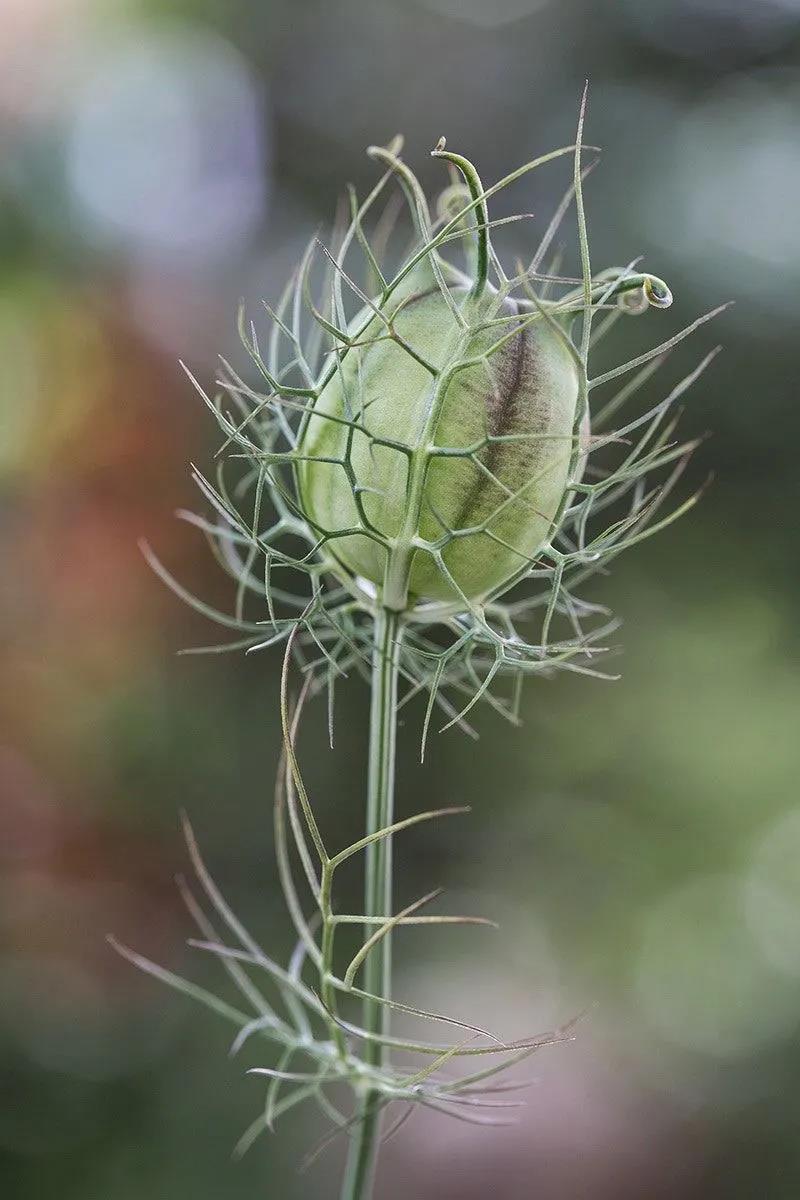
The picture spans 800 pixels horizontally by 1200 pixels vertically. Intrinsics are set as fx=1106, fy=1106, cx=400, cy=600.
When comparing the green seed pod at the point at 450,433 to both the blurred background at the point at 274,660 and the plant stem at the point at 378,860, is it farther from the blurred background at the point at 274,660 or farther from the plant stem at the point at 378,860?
the blurred background at the point at 274,660

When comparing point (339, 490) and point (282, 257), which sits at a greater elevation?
point (282, 257)

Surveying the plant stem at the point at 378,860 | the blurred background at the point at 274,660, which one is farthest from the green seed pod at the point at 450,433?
the blurred background at the point at 274,660

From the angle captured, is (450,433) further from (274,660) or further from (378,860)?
(274,660)

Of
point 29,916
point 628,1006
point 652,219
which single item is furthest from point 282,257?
point 628,1006

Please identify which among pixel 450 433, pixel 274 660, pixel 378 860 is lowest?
pixel 378 860

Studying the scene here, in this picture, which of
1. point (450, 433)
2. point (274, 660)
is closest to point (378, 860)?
point (450, 433)

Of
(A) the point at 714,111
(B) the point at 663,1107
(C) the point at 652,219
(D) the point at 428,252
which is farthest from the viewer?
(B) the point at 663,1107

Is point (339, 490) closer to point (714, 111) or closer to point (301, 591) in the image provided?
point (301, 591)
